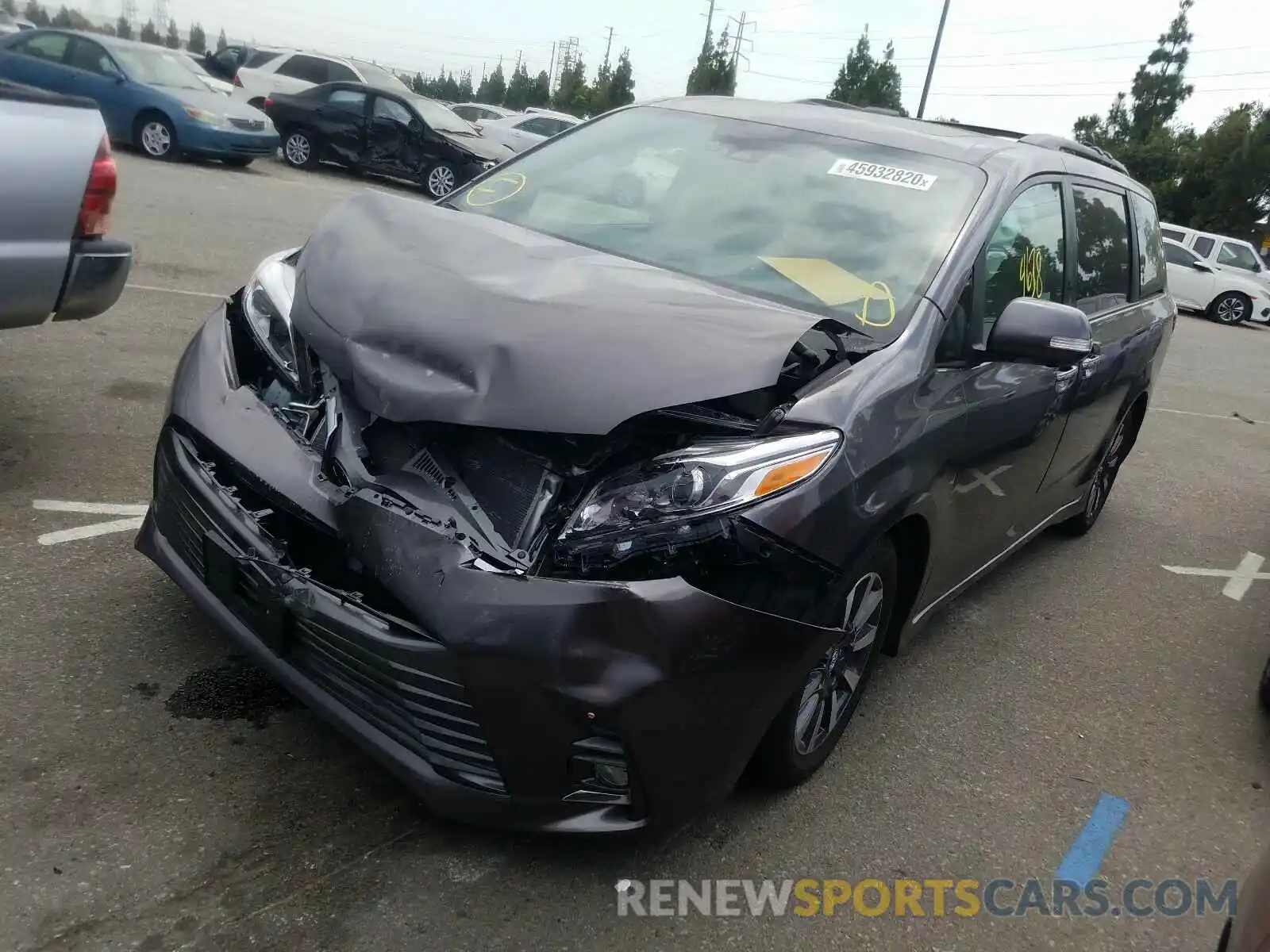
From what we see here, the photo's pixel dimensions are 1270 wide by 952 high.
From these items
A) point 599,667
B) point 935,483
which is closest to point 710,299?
point 935,483

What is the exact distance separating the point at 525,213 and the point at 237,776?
201 cm

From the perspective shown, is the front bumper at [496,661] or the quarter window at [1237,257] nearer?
the front bumper at [496,661]

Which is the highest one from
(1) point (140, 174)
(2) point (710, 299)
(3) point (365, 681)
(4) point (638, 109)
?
(4) point (638, 109)

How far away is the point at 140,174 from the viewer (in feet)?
42.8

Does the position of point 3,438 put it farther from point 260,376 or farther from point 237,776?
point 237,776

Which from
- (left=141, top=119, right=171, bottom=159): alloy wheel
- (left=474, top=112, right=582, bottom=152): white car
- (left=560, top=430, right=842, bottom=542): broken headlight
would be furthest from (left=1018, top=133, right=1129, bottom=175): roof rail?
(left=474, top=112, right=582, bottom=152): white car

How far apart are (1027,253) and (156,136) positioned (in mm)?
14112

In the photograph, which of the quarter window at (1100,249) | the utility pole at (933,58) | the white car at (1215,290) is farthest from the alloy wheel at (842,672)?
the utility pole at (933,58)

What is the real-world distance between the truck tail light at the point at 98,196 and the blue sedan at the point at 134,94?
11.8m

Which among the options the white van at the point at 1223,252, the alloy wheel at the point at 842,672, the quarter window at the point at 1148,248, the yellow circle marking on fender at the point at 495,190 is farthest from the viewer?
the white van at the point at 1223,252

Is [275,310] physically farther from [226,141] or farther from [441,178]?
[441,178]

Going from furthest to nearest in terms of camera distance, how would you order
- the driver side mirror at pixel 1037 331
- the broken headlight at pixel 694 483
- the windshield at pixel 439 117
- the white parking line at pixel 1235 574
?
the windshield at pixel 439 117 < the white parking line at pixel 1235 574 < the driver side mirror at pixel 1037 331 < the broken headlight at pixel 694 483

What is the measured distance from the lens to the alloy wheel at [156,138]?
14.8 m

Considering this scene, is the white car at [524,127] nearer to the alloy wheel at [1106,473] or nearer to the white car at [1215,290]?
the white car at [1215,290]
